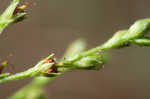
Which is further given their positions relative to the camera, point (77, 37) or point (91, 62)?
point (77, 37)

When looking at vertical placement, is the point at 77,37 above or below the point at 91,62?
above

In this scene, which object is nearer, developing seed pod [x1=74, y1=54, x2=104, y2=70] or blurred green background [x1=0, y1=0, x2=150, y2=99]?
developing seed pod [x1=74, y1=54, x2=104, y2=70]

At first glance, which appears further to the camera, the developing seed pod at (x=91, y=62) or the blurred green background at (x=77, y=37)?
the blurred green background at (x=77, y=37)

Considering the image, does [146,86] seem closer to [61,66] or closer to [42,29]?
[42,29]

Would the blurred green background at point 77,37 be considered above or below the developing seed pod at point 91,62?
above

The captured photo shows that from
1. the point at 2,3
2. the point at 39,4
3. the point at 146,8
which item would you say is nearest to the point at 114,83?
the point at 146,8
